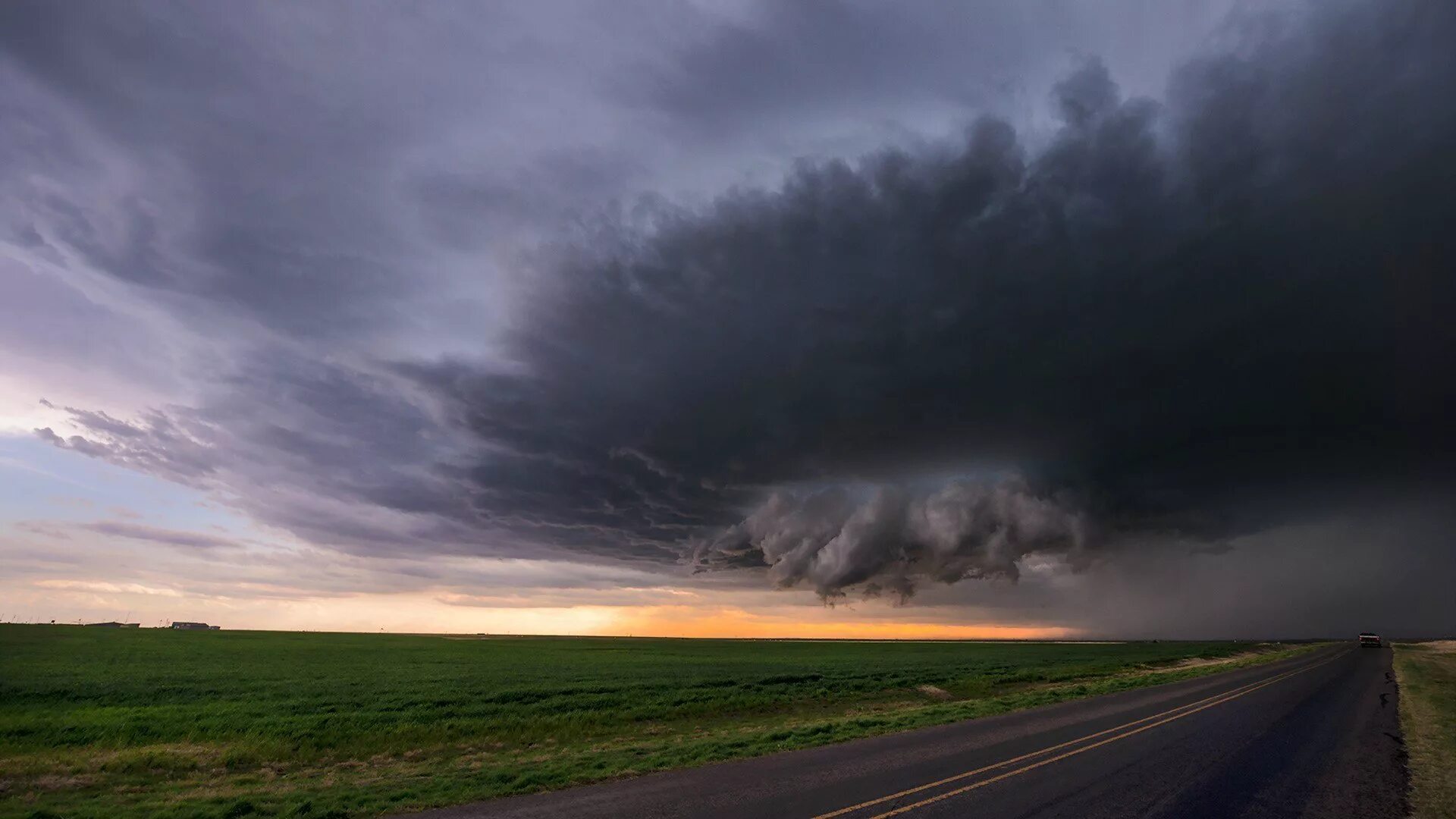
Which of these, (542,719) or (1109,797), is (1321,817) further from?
(542,719)

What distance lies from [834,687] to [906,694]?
647 cm

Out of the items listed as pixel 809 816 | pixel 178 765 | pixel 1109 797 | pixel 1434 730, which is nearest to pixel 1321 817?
pixel 1109 797

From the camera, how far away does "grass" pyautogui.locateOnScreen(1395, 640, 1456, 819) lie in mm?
14359

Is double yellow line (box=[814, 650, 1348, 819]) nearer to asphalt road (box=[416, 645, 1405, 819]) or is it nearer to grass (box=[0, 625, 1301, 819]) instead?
asphalt road (box=[416, 645, 1405, 819])

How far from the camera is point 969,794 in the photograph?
1390cm

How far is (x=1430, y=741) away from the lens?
2130cm

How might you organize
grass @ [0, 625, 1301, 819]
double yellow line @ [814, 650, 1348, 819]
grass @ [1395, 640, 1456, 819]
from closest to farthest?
double yellow line @ [814, 650, 1348, 819] → grass @ [1395, 640, 1456, 819] → grass @ [0, 625, 1301, 819]

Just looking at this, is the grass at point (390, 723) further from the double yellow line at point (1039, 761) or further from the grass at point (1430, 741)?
the grass at point (1430, 741)

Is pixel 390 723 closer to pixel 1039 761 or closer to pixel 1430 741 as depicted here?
pixel 1039 761

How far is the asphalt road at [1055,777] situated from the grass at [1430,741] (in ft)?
1.47

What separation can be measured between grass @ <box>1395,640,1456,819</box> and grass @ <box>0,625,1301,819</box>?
12797 mm

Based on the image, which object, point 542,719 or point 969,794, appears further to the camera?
point 542,719

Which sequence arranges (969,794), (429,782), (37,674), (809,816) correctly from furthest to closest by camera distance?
(37,674)
(429,782)
(969,794)
(809,816)

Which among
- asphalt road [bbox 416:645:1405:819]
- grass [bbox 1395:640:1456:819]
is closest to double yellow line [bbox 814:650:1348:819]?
asphalt road [bbox 416:645:1405:819]
